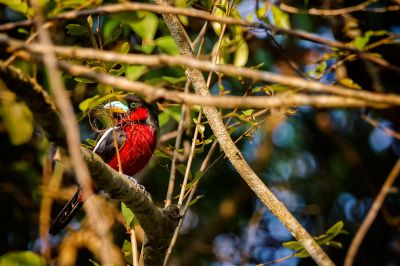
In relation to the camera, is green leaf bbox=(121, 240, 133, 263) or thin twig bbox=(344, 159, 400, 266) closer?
green leaf bbox=(121, 240, 133, 263)

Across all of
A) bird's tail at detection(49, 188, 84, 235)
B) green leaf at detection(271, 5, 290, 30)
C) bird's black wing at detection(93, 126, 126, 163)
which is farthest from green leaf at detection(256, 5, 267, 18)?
bird's tail at detection(49, 188, 84, 235)

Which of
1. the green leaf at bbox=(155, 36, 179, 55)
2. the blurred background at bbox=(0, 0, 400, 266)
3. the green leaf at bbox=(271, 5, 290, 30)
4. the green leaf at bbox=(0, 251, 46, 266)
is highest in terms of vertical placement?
the green leaf at bbox=(271, 5, 290, 30)

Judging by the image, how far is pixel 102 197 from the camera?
5.07 m

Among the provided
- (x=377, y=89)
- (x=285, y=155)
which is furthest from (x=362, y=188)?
(x=377, y=89)

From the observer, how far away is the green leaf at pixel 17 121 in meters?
1.78

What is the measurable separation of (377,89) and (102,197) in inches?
92.2

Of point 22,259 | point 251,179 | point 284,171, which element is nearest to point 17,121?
point 22,259

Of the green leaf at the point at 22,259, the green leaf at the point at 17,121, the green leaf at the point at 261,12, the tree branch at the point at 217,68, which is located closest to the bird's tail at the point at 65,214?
the green leaf at the point at 261,12

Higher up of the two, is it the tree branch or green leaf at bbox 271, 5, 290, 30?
the tree branch

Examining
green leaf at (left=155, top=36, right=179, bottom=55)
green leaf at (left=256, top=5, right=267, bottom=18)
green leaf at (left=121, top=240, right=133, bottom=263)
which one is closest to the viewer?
green leaf at (left=121, top=240, right=133, bottom=263)

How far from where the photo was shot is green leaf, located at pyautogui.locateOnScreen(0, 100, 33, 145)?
5.85 ft

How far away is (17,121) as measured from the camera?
1798 millimetres

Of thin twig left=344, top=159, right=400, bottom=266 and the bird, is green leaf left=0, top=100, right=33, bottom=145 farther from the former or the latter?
the bird

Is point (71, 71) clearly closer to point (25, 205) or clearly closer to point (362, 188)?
point (25, 205)
